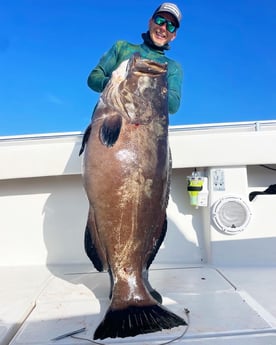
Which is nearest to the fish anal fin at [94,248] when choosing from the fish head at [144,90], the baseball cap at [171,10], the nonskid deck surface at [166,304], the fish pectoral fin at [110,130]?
the nonskid deck surface at [166,304]

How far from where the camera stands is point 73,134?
3789 millimetres

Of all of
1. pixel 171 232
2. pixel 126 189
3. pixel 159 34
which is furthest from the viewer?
pixel 171 232

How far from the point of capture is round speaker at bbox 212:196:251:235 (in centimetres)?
297

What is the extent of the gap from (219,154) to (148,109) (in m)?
1.28

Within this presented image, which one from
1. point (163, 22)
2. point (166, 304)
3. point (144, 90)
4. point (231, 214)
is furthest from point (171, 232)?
point (163, 22)

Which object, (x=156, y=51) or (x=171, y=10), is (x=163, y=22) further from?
(x=156, y=51)

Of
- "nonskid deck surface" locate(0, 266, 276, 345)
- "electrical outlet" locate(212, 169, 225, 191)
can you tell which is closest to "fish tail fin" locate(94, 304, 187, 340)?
"nonskid deck surface" locate(0, 266, 276, 345)

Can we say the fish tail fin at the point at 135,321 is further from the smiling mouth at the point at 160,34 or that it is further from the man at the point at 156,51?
the smiling mouth at the point at 160,34

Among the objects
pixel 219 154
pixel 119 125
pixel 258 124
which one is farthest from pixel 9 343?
pixel 258 124

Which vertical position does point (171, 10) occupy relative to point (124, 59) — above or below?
above

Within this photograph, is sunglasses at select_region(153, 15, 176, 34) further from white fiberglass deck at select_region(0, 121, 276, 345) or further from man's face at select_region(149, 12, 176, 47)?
white fiberglass deck at select_region(0, 121, 276, 345)

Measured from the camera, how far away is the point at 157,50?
2.54 meters

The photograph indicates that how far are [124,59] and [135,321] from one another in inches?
68.9

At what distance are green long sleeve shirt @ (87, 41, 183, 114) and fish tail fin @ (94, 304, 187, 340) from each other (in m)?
1.28
